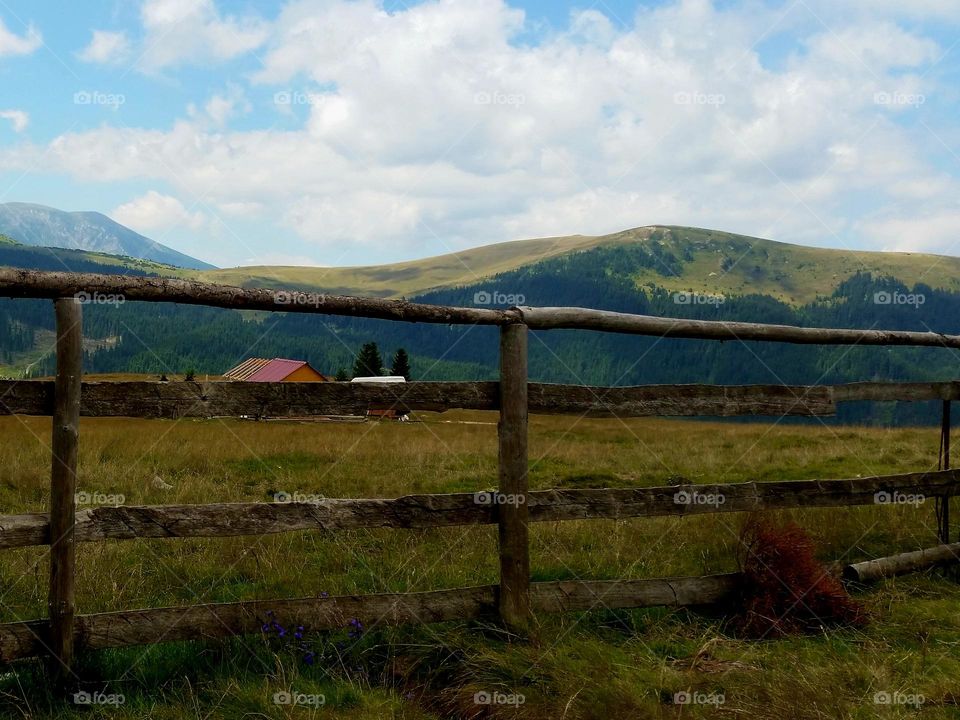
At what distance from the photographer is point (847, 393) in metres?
6.16

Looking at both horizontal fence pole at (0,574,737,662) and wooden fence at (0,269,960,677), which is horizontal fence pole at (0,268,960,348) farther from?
horizontal fence pole at (0,574,737,662)

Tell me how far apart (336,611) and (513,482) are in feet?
4.38

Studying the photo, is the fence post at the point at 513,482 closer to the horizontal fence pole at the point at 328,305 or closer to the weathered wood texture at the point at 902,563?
the horizontal fence pole at the point at 328,305

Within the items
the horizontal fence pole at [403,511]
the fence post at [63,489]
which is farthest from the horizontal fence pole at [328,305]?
the horizontal fence pole at [403,511]

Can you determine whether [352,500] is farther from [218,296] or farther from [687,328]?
[687,328]

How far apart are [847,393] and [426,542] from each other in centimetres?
373

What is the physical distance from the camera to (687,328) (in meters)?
5.61

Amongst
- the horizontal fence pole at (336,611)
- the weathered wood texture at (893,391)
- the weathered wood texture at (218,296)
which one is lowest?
the horizontal fence pole at (336,611)

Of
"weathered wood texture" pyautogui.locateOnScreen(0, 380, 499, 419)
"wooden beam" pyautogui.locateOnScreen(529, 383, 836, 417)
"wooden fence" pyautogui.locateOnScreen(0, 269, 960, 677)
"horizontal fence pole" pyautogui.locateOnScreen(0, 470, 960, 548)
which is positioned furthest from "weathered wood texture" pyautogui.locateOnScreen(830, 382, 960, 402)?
"weathered wood texture" pyautogui.locateOnScreen(0, 380, 499, 419)

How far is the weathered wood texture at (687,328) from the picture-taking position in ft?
16.8

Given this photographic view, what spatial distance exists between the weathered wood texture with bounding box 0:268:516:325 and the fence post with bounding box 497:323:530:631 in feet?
0.81

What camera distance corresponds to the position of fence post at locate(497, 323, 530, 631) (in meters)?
4.86

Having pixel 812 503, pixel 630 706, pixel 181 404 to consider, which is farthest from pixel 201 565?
pixel 812 503

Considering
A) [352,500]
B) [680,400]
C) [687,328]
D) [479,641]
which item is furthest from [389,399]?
[687,328]
